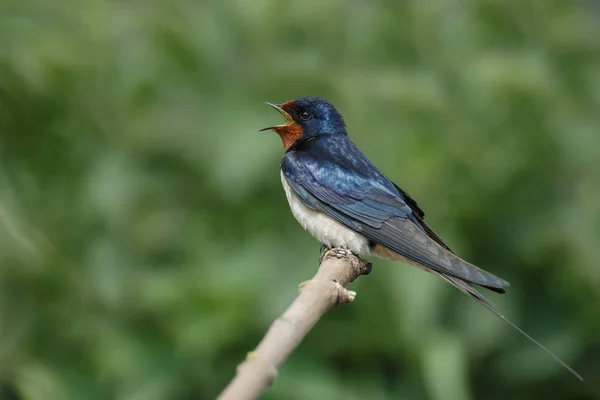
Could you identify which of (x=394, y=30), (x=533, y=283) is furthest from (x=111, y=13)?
(x=533, y=283)

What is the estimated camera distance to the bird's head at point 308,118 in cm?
175

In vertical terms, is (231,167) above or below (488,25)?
below

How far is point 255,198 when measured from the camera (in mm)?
2799

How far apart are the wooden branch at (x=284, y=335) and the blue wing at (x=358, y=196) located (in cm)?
27

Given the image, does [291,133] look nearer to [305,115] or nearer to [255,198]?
[305,115]

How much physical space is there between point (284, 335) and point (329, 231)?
829mm

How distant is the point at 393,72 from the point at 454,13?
1.72 feet

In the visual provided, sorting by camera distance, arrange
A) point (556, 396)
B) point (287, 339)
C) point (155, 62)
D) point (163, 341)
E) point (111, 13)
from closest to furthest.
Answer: point (287, 339), point (163, 341), point (556, 396), point (155, 62), point (111, 13)

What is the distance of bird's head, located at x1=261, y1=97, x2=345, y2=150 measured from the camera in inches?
68.8

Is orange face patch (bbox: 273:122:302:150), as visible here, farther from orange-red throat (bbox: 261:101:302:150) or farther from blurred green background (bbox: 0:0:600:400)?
blurred green background (bbox: 0:0:600:400)

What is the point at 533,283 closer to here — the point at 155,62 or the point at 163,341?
the point at 163,341

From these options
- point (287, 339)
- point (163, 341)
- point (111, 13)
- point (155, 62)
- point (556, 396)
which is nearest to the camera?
point (287, 339)

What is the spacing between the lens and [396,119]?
2.99 meters

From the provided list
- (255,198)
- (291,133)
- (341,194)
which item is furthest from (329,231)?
(255,198)
